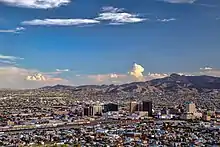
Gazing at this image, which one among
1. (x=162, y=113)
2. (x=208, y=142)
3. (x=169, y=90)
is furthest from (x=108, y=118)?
(x=169, y=90)

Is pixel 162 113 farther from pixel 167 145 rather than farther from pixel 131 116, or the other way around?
pixel 167 145

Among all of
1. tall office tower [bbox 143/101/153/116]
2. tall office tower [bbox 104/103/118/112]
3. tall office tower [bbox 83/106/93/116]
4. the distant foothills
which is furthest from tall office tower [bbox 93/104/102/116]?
the distant foothills

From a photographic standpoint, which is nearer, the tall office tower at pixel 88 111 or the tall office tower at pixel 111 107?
the tall office tower at pixel 88 111

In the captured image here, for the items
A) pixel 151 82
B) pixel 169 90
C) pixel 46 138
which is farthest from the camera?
pixel 151 82

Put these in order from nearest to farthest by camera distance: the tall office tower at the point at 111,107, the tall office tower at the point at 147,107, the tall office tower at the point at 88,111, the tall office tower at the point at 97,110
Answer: the tall office tower at the point at 88,111, the tall office tower at the point at 97,110, the tall office tower at the point at 147,107, the tall office tower at the point at 111,107

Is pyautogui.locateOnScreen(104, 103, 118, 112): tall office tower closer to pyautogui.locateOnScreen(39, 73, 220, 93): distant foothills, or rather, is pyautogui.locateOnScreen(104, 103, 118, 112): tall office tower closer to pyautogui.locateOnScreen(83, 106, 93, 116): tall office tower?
pyautogui.locateOnScreen(83, 106, 93, 116): tall office tower

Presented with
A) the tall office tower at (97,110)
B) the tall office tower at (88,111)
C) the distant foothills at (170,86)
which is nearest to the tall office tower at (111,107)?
the tall office tower at (97,110)

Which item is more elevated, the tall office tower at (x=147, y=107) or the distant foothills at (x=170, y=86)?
the distant foothills at (x=170, y=86)

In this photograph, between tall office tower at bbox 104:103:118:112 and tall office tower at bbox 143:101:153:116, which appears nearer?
tall office tower at bbox 143:101:153:116

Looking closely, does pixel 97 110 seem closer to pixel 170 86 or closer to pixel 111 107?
pixel 111 107

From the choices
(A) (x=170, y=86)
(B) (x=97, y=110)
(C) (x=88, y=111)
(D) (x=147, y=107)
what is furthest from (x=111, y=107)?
(A) (x=170, y=86)

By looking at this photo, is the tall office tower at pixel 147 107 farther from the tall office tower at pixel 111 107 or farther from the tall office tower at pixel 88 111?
the tall office tower at pixel 88 111
